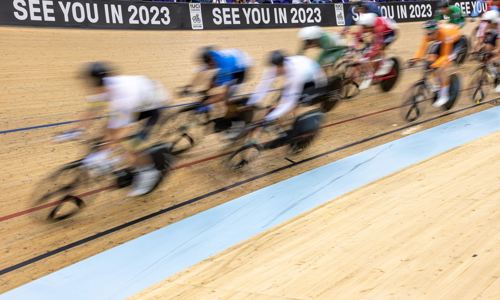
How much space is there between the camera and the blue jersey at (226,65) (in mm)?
5809

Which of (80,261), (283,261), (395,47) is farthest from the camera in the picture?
(395,47)

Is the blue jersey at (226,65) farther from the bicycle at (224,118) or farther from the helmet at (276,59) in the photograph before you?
the helmet at (276,59)

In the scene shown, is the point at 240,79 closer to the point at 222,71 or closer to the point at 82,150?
the point at 222,71

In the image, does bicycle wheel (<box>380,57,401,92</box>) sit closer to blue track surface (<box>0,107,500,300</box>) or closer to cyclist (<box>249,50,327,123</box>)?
blue track surface (<box>0,107,500,300</box>)

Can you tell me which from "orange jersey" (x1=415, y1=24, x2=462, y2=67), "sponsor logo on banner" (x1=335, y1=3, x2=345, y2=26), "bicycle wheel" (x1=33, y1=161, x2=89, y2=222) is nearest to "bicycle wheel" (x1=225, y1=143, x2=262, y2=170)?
"bicycle wheel" (x1=33, y1=161, x2=89, y2=222)

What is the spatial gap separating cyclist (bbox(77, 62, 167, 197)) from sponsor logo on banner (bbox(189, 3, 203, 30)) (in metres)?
8.69

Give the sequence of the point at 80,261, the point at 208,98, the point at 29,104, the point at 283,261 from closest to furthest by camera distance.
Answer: the point at 283,261
the point at 80,261
the point at 208,98
the point at 29,104

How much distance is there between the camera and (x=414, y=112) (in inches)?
306

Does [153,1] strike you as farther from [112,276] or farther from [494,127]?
[112,276]

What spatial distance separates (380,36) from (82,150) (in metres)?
4.66

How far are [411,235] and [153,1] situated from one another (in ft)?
33.4

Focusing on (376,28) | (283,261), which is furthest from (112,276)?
(376,28)

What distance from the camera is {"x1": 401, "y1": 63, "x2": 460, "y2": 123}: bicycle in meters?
7.16

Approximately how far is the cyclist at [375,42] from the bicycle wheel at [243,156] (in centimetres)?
320
